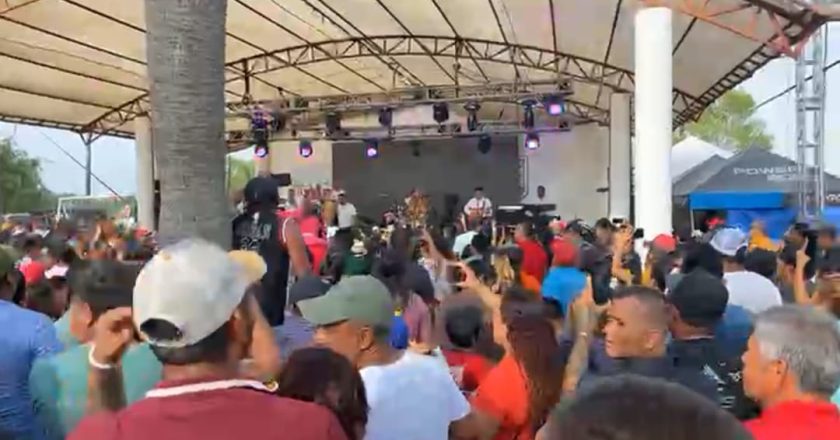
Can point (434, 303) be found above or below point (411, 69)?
below

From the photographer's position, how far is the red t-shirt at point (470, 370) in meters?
4.09

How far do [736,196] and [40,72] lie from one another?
13.1 m

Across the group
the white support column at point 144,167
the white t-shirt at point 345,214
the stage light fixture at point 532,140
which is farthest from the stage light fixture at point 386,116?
the white support column at point 144,167

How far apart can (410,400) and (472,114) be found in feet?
61.6

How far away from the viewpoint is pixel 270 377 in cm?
245

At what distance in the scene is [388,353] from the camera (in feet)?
10.2

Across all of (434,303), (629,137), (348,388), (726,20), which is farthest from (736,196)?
(348,388)

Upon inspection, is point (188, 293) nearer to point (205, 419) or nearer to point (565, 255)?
point (205, 419)

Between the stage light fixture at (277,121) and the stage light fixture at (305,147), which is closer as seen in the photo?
the stage light fixture at (277,121)


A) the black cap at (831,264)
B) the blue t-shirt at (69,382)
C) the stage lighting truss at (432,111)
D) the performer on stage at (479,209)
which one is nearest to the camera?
the blue t-shirt at (69,382)

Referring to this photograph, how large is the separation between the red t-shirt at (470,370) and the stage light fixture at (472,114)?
1580cm

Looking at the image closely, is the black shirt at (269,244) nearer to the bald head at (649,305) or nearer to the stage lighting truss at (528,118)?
the bald head at (649,305)

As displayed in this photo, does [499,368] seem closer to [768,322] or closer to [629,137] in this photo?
[768,322]

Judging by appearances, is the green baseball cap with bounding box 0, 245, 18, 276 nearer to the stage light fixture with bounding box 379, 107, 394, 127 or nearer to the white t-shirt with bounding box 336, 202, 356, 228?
the white t-shirt with bounding box 336, 202, 356, 228
